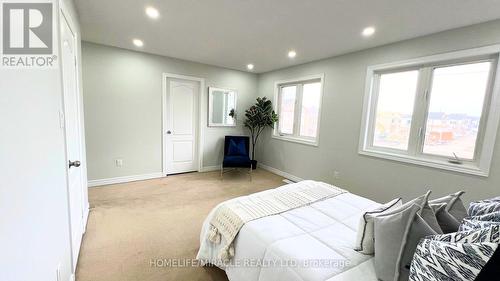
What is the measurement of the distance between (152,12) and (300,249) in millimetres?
2668

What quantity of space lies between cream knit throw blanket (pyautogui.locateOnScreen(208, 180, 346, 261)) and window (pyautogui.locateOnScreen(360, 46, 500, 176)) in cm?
150

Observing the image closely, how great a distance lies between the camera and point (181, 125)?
4363 millimetres

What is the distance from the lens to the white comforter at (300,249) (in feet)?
3.60

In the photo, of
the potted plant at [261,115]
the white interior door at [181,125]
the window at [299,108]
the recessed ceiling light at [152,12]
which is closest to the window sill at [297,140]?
the window at [299,108]

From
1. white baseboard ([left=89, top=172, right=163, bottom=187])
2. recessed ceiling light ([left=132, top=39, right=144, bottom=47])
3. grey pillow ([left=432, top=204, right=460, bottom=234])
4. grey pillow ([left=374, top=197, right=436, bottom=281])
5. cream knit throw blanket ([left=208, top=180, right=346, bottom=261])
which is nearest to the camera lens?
grey pillow ([left=374, top=197, right=436, bottom=281])

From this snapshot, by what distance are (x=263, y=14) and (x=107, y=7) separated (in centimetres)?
166

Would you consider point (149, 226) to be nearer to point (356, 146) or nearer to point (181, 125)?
point (181, 125)

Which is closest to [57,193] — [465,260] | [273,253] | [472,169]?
[273,253]

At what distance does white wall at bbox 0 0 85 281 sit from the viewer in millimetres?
741

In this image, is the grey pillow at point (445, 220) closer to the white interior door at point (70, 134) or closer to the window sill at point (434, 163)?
the window sill at point (434, 163)

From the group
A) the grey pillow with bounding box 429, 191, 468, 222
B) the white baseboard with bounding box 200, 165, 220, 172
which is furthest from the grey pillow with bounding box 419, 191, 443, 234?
the white baseboard with bounding box 200, 165, 220, 172

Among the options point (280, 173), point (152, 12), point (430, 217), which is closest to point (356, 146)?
point (280, 173)

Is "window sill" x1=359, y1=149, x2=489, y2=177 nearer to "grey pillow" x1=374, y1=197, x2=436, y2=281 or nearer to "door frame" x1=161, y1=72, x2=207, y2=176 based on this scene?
"grey pillow" x1=374, y1=197, x2=436, y2=281

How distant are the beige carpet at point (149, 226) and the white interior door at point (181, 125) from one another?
1.50 feet
